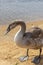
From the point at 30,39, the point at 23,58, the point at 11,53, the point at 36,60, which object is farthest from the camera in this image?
the point at 11,53

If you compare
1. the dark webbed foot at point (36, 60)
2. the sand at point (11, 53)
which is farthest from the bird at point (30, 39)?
the sand at point (11, 53)

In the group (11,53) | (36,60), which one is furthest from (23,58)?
(11,53)

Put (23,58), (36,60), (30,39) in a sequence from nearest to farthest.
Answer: (30,39)
(36,60)
(23,58)

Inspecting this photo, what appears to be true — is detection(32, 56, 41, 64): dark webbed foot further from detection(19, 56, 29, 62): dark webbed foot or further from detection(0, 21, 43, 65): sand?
detection(19, 56, 29, 62): dark webbed foot

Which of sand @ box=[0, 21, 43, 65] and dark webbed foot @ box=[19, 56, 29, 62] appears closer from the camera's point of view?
sand @ box=[0, 21, 43, 65]

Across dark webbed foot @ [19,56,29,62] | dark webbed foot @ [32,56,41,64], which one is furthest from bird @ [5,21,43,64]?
dark webbed foot @ [19,56,29,62]

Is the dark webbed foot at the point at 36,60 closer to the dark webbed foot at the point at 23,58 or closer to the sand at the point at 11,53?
the sand at the point at 11,53

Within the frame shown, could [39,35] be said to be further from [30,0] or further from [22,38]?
[30,0]

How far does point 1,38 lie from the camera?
916cm

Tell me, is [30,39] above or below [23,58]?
above

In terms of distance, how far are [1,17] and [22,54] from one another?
279 inches

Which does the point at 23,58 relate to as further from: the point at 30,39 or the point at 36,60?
the point at 30,39

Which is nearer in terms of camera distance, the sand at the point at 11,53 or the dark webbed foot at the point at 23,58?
the sand at the point at 11,53

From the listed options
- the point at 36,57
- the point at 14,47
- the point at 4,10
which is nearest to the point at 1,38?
the point at 14,47
